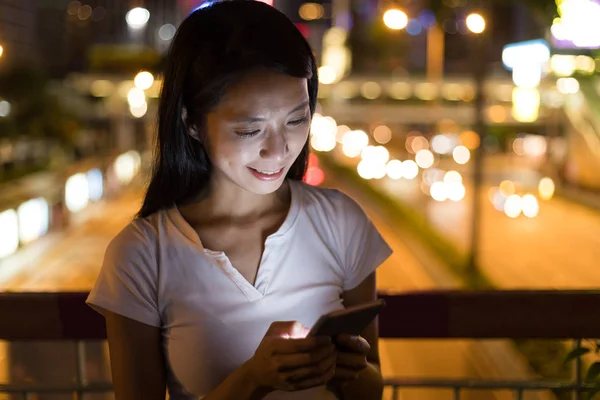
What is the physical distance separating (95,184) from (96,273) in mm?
11883

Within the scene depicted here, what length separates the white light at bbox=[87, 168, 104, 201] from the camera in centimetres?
2555

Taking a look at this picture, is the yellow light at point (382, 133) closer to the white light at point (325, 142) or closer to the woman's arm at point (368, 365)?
the white light at point (325, 142)

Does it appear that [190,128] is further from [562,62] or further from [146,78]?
[562,62]

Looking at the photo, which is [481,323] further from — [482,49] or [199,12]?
[482,49]

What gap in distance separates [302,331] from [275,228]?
0.33 m

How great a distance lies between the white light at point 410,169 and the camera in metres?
31.4

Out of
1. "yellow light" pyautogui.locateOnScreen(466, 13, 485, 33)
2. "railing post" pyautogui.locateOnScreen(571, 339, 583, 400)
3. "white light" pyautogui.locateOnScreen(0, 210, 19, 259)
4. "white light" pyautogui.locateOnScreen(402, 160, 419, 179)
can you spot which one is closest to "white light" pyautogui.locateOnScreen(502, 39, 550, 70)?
"white light" pyautogui.locateOnScreen(402, 160, 419, 179)

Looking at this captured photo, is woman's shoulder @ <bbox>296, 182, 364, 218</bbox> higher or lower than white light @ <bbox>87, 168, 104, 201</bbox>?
higher

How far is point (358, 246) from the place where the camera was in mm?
1757

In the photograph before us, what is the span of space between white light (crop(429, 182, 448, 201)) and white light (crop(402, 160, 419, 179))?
6.44 metres

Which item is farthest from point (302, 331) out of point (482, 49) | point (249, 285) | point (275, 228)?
point (482, 49)

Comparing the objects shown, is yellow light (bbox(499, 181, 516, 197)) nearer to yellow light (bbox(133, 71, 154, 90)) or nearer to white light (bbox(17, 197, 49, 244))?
white light (bbox(17, 197, 49, 244))

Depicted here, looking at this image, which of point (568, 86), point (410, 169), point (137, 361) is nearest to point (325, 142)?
point (410, 169)

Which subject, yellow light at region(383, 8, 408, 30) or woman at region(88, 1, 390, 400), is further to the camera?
yellow light at region(383, 8, 408, 30)
